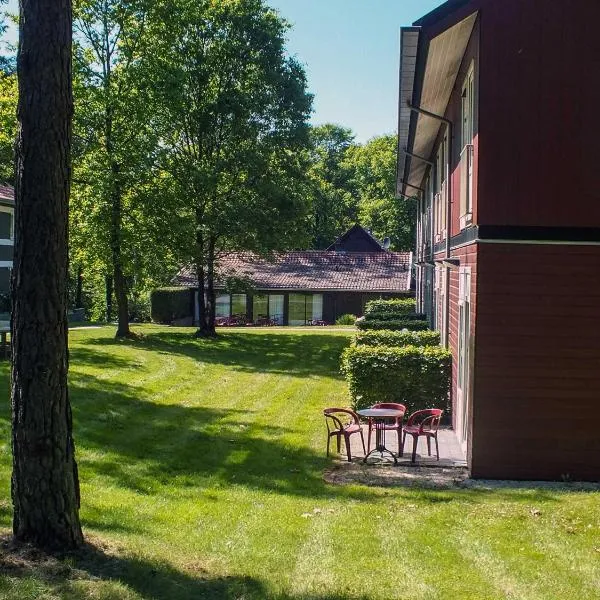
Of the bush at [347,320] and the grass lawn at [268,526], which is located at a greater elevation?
the bush at [347,320]

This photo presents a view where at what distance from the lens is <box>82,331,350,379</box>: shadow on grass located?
21.8m

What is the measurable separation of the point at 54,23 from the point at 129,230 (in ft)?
65.5

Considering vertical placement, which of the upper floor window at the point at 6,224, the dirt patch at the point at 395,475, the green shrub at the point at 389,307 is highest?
the upper floor window at the point at 6,224

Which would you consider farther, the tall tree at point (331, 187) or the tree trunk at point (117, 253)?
the tall tree at point (331, 187)

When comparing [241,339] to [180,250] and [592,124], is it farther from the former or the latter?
[592,124]

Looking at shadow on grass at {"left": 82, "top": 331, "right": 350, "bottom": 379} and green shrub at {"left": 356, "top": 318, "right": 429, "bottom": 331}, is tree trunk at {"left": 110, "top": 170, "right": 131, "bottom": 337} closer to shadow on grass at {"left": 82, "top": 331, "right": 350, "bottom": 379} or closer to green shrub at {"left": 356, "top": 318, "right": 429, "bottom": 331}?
shadow on grass at {"left": 82, "top": 331, "right": 350, "bottom": 379}

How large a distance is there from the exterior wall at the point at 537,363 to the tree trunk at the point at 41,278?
5.57m

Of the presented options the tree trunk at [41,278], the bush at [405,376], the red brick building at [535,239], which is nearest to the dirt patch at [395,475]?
the red brick building at [535,239]

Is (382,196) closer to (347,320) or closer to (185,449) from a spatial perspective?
(347,320)

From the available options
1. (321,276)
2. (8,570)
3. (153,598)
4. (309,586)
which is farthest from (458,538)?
(321,276)

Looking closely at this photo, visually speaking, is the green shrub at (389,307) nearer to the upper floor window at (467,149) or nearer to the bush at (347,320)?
the bush at (347,320)

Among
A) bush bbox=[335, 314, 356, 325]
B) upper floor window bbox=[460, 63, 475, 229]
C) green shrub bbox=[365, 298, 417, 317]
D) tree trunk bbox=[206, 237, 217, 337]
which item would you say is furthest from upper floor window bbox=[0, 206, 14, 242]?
upper floor window bbox=[460, 63, 475, 229]

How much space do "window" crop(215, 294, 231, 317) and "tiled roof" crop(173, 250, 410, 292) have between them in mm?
1945

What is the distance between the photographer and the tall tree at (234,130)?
1107 inches
